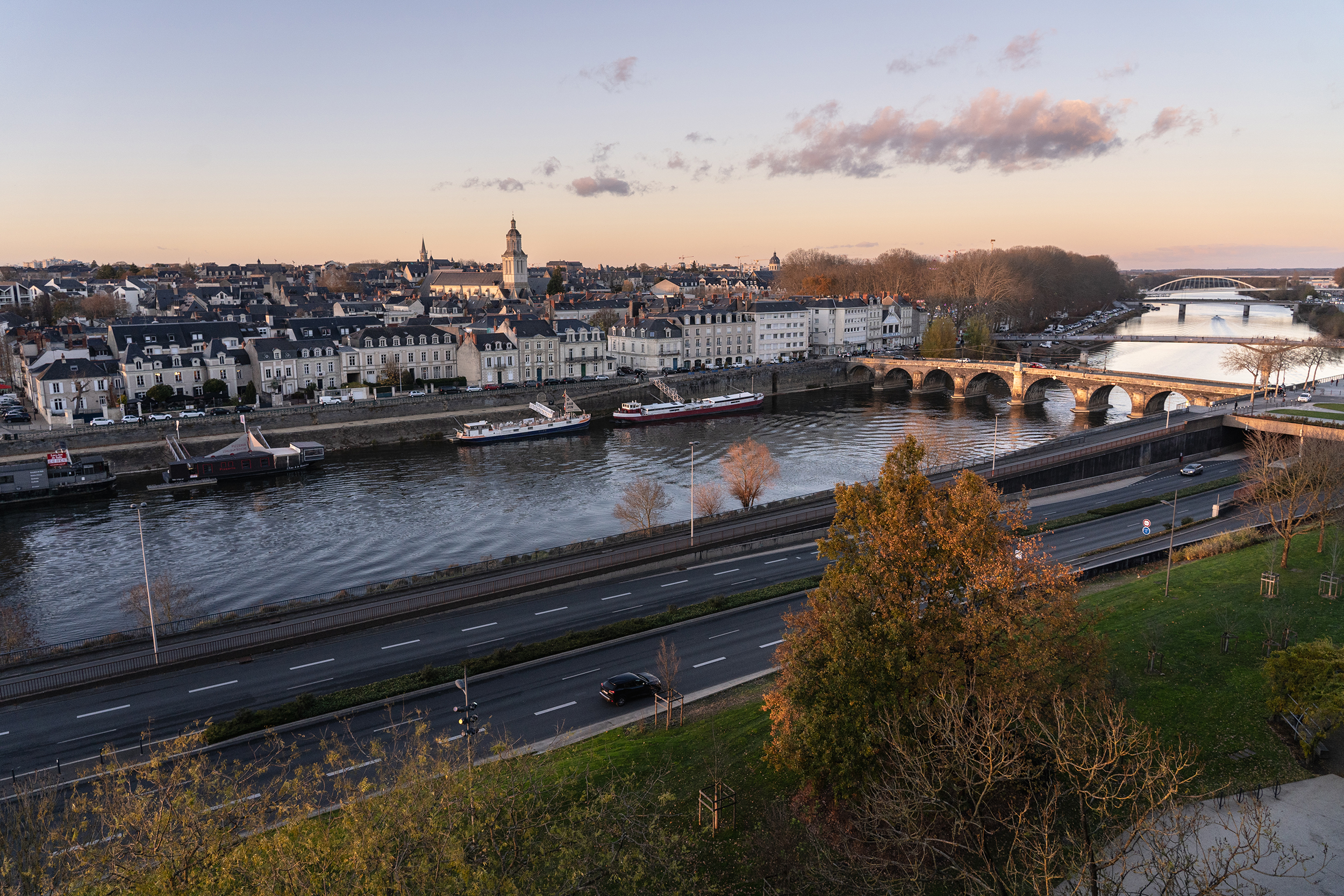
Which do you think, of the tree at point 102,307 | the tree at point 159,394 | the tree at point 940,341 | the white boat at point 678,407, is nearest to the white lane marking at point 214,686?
the tree at point 159,394

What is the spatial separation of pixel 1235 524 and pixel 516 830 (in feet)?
114

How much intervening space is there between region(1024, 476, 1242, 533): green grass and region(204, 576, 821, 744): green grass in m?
13.5

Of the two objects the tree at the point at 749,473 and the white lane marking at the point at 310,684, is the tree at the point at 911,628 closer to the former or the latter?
the white lane marking at the point at 310,684

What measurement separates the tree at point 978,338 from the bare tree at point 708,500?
2451 inches

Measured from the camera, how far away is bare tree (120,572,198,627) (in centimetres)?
2827

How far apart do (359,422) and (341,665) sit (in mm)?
43549

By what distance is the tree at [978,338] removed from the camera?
3949 inches

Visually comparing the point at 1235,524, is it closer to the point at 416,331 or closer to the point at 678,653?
the point at 678,653

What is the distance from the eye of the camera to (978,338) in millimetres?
102312

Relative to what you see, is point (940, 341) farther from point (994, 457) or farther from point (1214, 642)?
point (1214, 642)

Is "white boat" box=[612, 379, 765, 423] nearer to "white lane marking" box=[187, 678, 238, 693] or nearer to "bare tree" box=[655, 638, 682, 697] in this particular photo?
"bare tree" box=[655, 638, 682, 697]

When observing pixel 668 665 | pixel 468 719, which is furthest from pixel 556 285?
pixel 468 719

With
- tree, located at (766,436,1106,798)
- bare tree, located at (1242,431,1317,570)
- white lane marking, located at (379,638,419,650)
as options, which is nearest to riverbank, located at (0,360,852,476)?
white lane marking, located at (379,638,419,650)

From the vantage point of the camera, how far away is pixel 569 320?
83.3 metres
